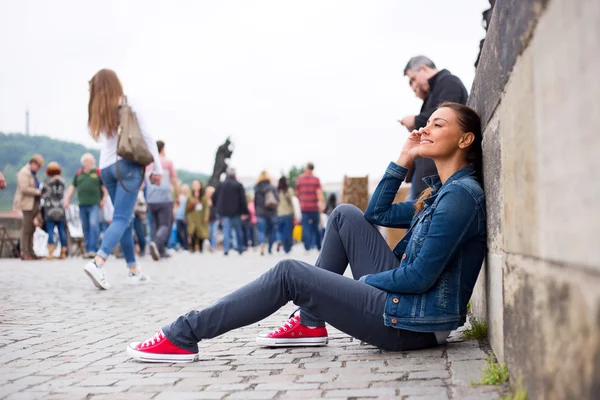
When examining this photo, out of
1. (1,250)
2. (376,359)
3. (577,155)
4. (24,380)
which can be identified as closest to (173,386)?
(24,380)

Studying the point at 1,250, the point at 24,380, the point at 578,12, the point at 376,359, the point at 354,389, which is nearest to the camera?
the point at 578,12

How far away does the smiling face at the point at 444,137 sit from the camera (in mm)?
4062

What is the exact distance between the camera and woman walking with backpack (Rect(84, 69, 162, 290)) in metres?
8.46

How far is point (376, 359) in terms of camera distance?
A: 12.9 feet

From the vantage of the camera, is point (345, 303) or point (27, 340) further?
point (27, 340)

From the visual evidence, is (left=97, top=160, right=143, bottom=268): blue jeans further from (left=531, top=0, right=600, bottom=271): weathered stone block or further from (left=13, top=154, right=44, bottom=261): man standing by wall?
(left=13, top=154, right=44, bottom=261): man standing by wall

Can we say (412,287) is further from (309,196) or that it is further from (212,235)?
(212,235)

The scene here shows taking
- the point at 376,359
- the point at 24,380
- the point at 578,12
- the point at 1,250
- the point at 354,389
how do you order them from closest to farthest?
the point at 578,12 → the point at 354,389 → the point at 24,380 → the point at 376,359 → the point at 1,250

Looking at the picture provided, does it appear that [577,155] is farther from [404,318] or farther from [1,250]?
[1,250]

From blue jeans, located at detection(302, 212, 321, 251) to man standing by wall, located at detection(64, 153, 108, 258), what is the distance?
4.90m

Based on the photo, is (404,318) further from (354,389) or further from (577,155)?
(577,155)

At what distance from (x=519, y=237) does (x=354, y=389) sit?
1.02 metres

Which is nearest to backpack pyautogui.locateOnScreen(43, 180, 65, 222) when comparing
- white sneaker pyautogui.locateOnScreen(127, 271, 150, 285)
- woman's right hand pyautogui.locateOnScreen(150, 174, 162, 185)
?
white sneaker pyautogui.locateOnScreen(127, 271, 150, 285)

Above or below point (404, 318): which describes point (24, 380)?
below
